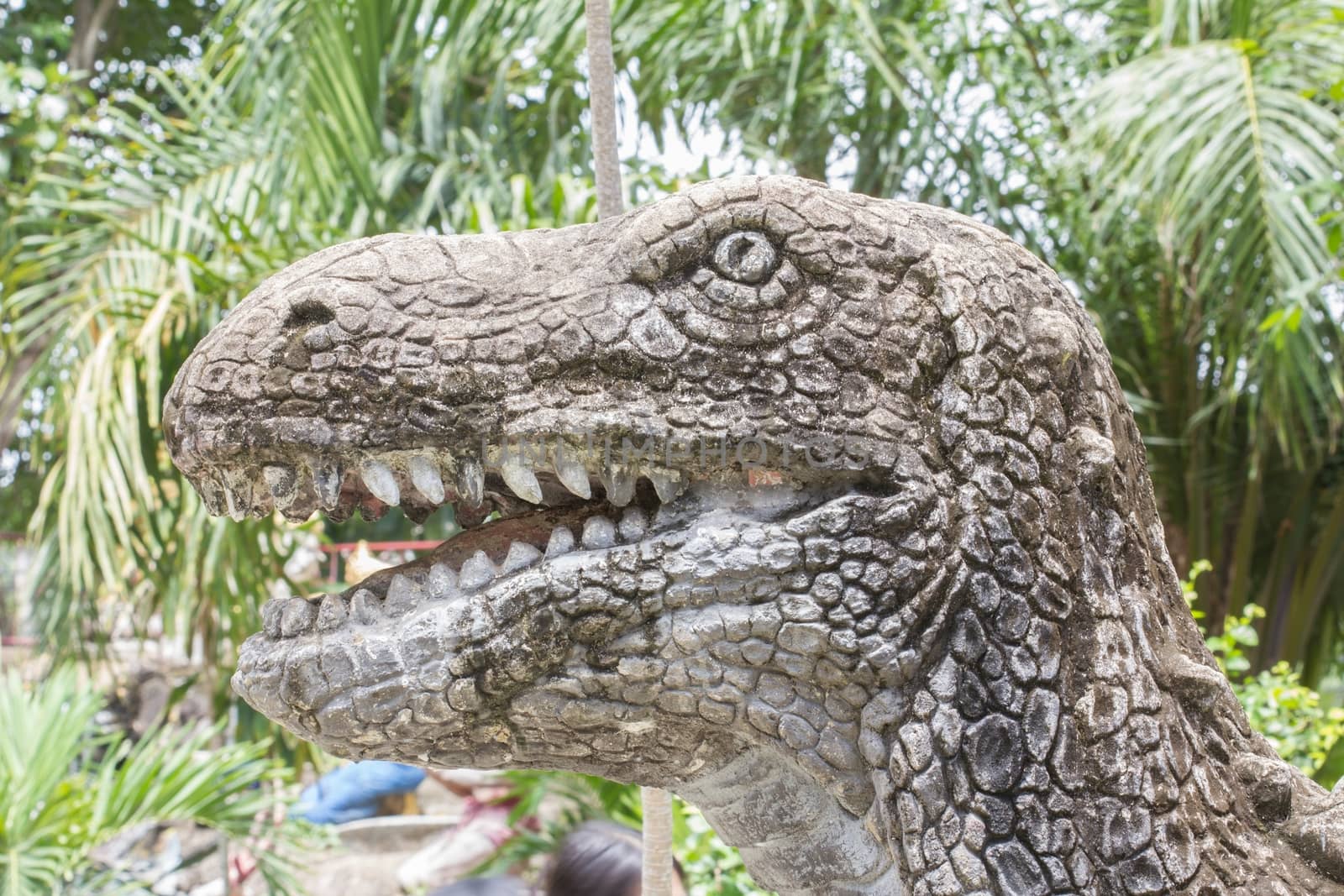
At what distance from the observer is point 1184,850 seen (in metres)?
1.22

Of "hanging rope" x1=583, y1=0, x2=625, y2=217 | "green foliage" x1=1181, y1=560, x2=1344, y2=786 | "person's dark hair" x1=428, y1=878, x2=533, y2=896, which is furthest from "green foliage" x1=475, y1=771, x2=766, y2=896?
"hanging rope" x1=583, y1=0, x2=625, y2=217

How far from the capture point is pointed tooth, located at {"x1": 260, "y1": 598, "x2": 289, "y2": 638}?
1336 millimetres

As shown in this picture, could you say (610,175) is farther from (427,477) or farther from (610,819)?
(610,819)

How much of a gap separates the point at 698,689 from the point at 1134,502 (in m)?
0.57

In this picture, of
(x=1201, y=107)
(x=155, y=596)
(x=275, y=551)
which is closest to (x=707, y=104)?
(x=1201, y=107)

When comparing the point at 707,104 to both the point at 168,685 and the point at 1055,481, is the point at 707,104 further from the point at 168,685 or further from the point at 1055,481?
the point at 168,685

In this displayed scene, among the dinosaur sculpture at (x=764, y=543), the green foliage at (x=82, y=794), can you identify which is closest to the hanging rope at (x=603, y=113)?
the dinosaur sculpture at (x=764, y=543)

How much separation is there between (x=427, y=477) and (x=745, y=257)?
42 centimetres

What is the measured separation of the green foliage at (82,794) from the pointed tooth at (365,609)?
2.06 m

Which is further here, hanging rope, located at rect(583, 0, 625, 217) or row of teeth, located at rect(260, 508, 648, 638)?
hanging rope, located at rect(583, 0, 625, 217)

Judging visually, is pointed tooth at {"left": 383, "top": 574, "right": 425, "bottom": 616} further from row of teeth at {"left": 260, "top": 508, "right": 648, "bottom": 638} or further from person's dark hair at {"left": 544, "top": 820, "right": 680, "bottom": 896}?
person's dark hair at {"left": 544, "top": 820, "right": 680, "bottom": 896}

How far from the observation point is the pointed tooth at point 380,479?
128 centimetres

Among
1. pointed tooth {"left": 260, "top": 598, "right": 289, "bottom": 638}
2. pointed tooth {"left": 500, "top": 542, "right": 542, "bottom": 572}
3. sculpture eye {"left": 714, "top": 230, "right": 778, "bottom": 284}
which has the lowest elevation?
pointed tooth {"left": 260, "top": 598, "right": 289, "bottom": 638}

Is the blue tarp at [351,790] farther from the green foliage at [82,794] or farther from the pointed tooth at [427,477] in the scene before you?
the pointed tooth at [427,477]
